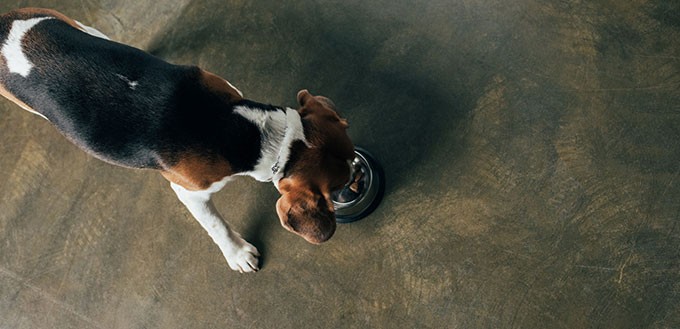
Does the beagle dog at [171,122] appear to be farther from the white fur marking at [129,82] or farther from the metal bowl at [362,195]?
the metal bowl at [362,195]

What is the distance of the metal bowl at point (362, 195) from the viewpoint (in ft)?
10.7

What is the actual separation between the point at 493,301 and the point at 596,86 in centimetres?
175

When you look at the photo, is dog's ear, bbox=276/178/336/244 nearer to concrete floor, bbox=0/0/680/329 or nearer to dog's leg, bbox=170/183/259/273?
dog's leg, bbox=170/183/259/273

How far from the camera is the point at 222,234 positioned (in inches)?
124

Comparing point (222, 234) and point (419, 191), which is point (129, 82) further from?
point (419, 191)

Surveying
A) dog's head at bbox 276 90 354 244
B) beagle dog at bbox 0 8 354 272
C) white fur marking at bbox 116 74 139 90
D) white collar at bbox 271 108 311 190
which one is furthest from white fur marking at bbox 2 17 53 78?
dog's head at bbox 276 90 354 244

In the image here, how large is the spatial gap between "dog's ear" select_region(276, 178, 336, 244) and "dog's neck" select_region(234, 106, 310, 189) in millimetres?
114

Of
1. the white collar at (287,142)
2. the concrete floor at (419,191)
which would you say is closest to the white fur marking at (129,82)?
the white collar at (287,142)

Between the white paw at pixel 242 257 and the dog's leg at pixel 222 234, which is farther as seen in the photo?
the white paw at pixel 242 257

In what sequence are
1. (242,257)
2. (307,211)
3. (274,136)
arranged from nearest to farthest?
(307,211) → (274,136) → (242,257)

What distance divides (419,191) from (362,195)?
0.42 metres

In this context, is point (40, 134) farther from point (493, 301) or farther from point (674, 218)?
point (674, 218)

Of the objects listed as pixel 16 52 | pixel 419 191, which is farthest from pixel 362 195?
pixel 16 52

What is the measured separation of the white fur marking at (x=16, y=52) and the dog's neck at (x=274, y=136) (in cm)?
116
